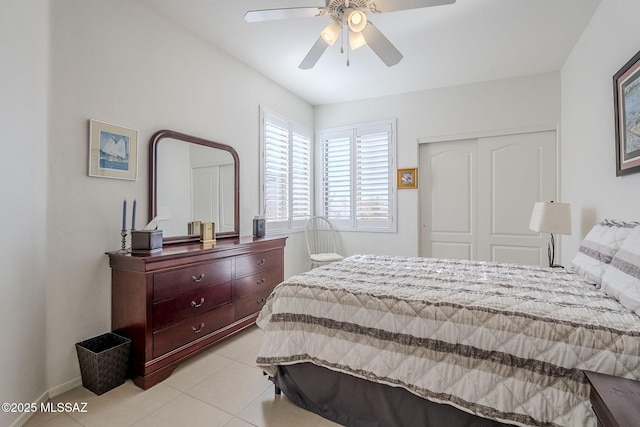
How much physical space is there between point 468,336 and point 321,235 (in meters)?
3.32

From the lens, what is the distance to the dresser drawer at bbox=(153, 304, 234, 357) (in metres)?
1.99

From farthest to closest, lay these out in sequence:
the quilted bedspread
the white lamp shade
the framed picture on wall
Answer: the framed picture on wall → the white lamp shade → the quilted bedspread

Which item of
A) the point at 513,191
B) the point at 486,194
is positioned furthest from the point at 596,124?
the point at 486,194

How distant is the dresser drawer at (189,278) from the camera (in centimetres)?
197

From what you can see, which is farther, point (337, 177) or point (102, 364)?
point (337, 177)

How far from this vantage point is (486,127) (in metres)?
3.62

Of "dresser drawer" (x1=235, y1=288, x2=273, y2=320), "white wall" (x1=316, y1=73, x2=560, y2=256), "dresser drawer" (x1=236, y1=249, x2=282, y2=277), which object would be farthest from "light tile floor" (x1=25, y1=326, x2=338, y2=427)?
"white wall" (x1=316, y1=73, x2=560, y2=256)

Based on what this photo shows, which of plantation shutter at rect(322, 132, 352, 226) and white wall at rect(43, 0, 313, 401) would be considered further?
plantation shutter at rect(322, 132, 352, 226)

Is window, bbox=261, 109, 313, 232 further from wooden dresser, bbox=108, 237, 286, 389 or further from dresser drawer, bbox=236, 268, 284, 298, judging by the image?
wooden dresser, bbox=108, 237, 286, 389

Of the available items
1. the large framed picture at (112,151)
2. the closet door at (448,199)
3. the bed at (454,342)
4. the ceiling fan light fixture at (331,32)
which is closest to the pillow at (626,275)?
the bed at (454,342)

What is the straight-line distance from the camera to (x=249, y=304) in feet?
8.99

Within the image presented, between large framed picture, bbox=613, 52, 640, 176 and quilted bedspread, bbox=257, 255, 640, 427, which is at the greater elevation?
large framed picture, bbox=613, 52, 640, 176

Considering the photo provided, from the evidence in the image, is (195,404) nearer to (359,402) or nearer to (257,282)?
(359,402)

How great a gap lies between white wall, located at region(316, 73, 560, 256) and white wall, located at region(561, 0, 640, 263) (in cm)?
26
